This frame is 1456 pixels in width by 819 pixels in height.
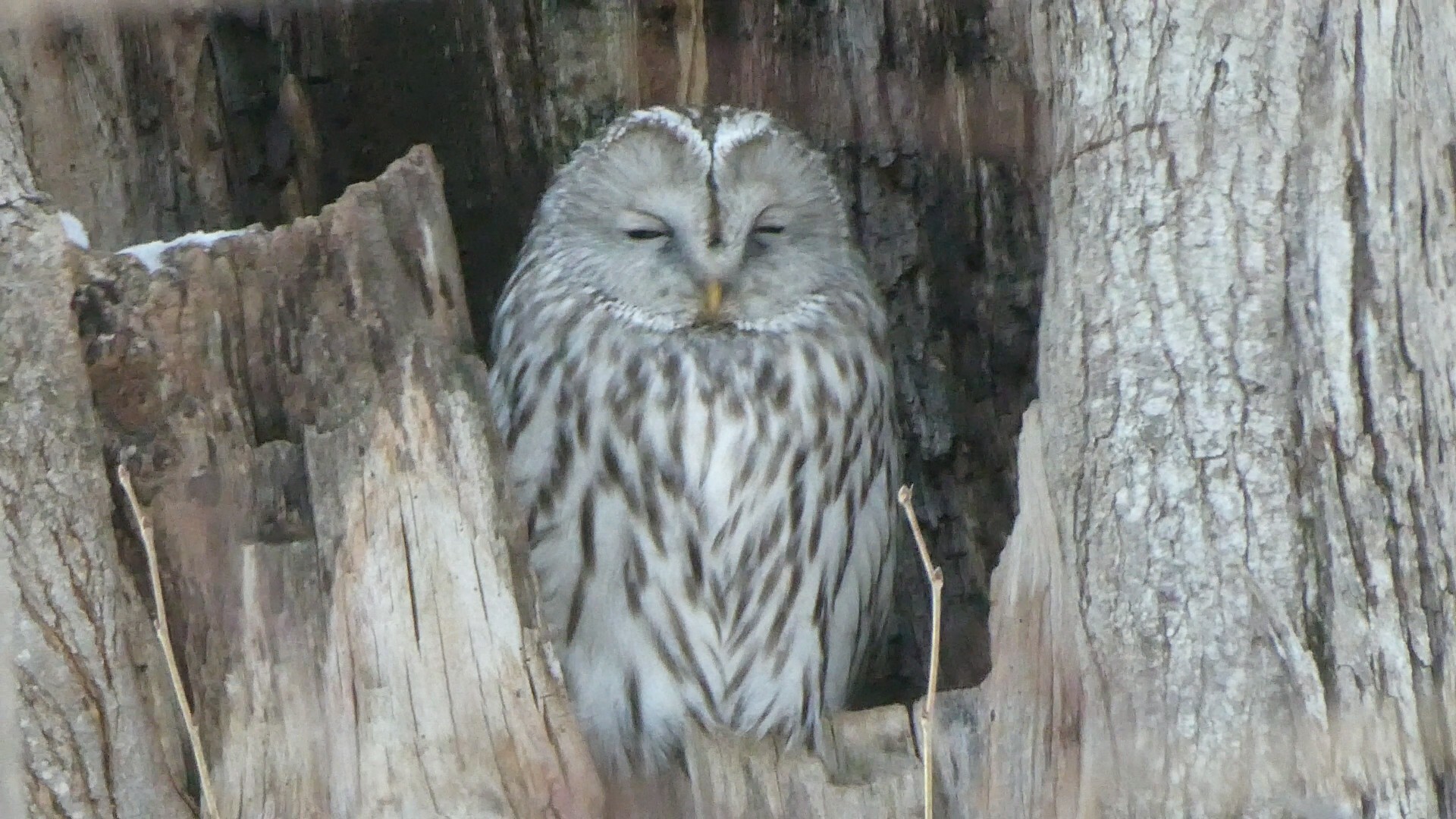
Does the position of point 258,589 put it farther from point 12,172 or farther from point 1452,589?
point 1452,589

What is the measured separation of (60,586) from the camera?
2.35m

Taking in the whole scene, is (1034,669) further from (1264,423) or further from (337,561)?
(337,561)

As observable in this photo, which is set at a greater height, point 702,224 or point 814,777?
point 702,224

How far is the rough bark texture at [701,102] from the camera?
3.19 m

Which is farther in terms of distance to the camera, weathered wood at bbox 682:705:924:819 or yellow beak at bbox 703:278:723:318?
yellow beak at bbox 703:278:723:318

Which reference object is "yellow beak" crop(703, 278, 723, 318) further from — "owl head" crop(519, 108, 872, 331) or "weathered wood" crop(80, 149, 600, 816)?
"weathered wood" crop(80, 149, 600, 816)

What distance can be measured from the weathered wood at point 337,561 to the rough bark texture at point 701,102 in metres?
0.68

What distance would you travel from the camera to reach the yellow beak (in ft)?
9.36

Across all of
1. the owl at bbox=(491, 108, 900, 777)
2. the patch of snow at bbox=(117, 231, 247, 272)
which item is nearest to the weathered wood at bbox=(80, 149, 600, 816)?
the patch of snow at bbox=(117, 231, 247, 272)

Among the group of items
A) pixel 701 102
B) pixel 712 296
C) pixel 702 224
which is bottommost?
pixel 712 296

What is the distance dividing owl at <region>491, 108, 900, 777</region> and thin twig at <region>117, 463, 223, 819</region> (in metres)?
0.62

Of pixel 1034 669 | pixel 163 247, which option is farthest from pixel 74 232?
pixel 1034 669

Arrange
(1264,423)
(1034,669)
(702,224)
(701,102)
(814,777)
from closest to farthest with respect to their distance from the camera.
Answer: (1264,423), (1034,669), (814,777), (702,224), (701,102)

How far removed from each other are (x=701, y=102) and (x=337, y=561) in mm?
1401
